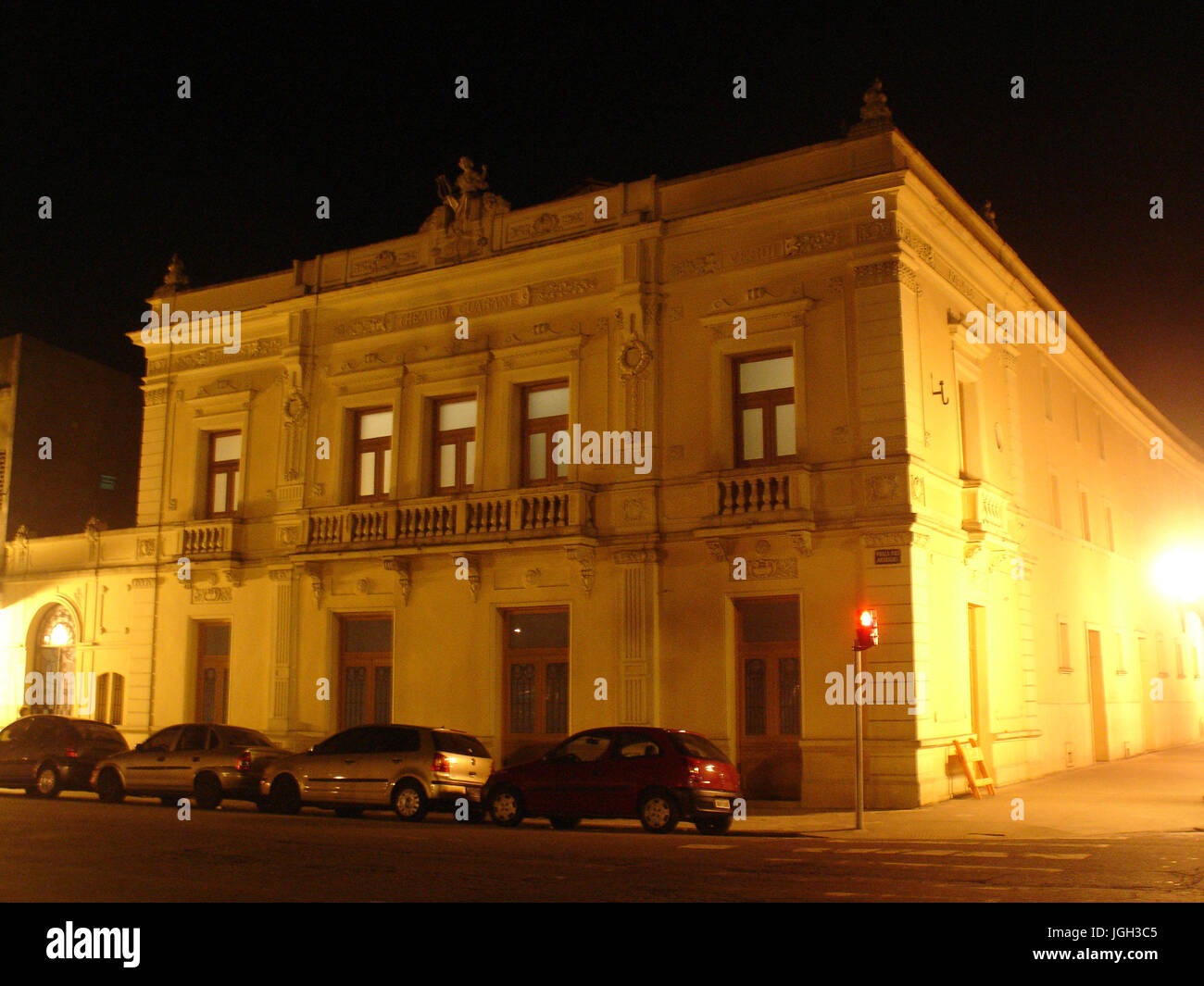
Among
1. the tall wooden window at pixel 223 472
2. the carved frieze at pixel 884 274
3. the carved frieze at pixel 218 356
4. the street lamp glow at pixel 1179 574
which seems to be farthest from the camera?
the street lamp glow at pixel 1179 574

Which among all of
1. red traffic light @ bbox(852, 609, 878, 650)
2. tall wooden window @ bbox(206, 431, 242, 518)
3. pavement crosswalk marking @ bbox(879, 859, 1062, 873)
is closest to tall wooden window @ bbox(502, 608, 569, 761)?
red traffic light @ bbox(852, 609, 878, 650)

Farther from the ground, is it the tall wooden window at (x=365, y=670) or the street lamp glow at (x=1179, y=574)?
the street lamp glow at (x=1179, y=574)

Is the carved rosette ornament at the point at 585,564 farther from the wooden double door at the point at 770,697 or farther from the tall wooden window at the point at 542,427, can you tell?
the wooden double door at the point at 770,697

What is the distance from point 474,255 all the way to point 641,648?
9326 mm

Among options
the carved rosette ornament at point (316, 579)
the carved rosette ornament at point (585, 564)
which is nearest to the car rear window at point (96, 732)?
the carved rosette ornament at point (316, 579)

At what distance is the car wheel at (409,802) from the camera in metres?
17.8

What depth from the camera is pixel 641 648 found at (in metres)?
21.3

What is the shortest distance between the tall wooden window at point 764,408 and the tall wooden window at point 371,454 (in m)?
8.22

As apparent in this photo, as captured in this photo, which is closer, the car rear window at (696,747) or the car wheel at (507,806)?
the car rear window at (696,747)

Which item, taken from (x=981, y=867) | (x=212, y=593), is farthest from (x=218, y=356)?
(x=981, y=867)

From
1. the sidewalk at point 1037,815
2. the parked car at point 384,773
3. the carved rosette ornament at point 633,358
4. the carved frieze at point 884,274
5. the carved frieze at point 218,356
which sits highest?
the carved frieze at point 218,356

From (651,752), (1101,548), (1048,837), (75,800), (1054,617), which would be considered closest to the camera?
(1048,837)
